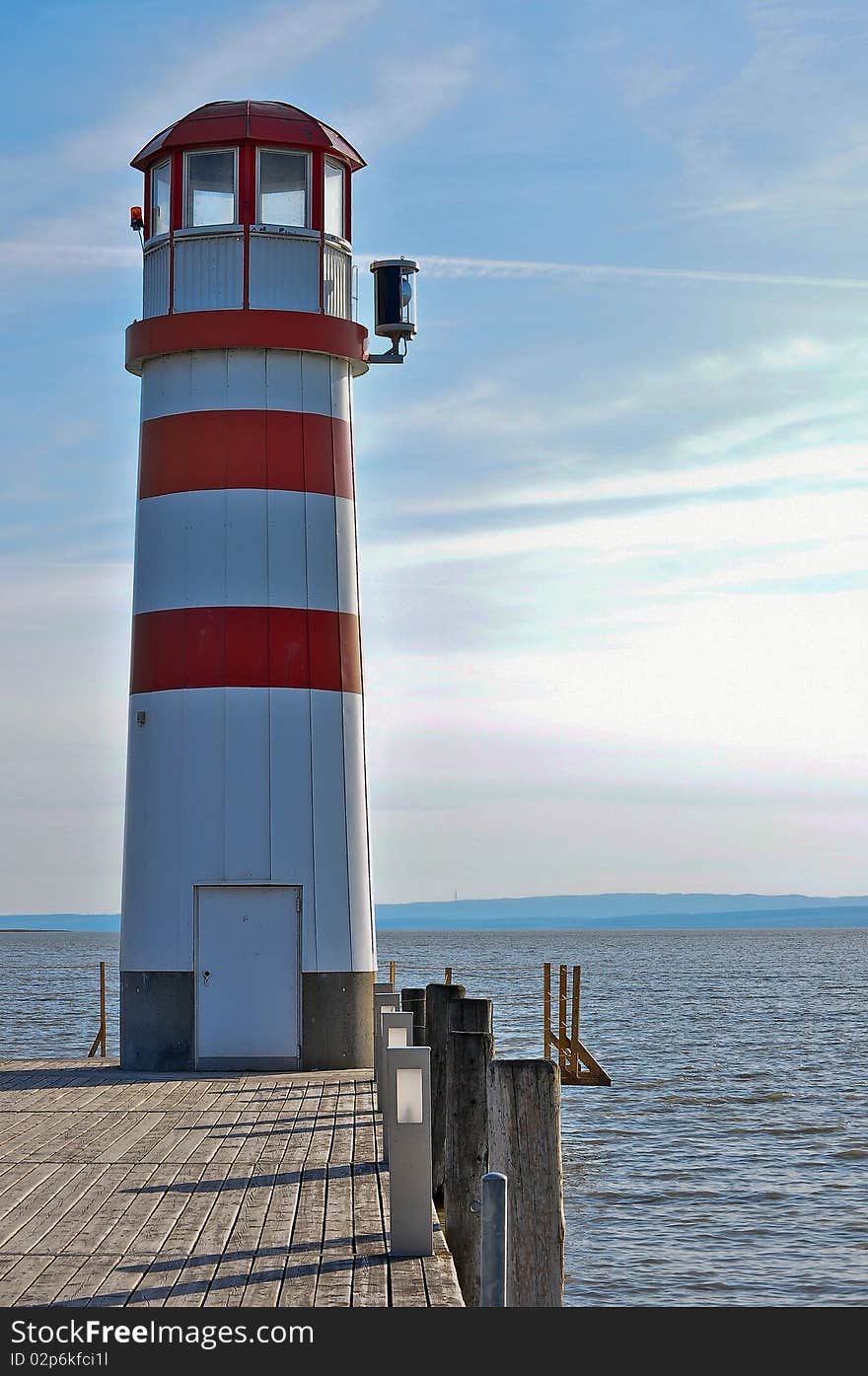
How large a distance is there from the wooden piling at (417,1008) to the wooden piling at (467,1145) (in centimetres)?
376

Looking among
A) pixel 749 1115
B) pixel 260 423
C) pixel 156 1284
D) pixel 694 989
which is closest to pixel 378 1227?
pixel 156 1284

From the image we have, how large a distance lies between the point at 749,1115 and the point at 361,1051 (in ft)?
48.3

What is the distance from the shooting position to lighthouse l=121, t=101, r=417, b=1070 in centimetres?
1714

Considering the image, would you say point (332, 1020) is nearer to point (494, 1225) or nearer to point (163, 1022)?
point (163, 1022)

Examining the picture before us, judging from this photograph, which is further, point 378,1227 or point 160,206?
point 160,206

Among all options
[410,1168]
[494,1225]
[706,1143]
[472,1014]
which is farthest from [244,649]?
[706,1143]

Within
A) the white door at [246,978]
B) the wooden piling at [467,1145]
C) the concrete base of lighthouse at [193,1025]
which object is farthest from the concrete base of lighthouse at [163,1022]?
the wooden piling at [467,1145]

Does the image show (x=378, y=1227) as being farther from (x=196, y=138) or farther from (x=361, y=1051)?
(x=196, y=138)

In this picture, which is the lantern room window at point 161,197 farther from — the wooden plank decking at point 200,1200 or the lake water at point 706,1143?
the lake water at point 706,1143

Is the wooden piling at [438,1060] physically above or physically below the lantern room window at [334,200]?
below

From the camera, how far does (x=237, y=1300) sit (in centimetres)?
775

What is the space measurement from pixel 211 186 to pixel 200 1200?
11.6 m

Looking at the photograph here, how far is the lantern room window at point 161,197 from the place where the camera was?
18312mm

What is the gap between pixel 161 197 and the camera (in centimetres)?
1844
